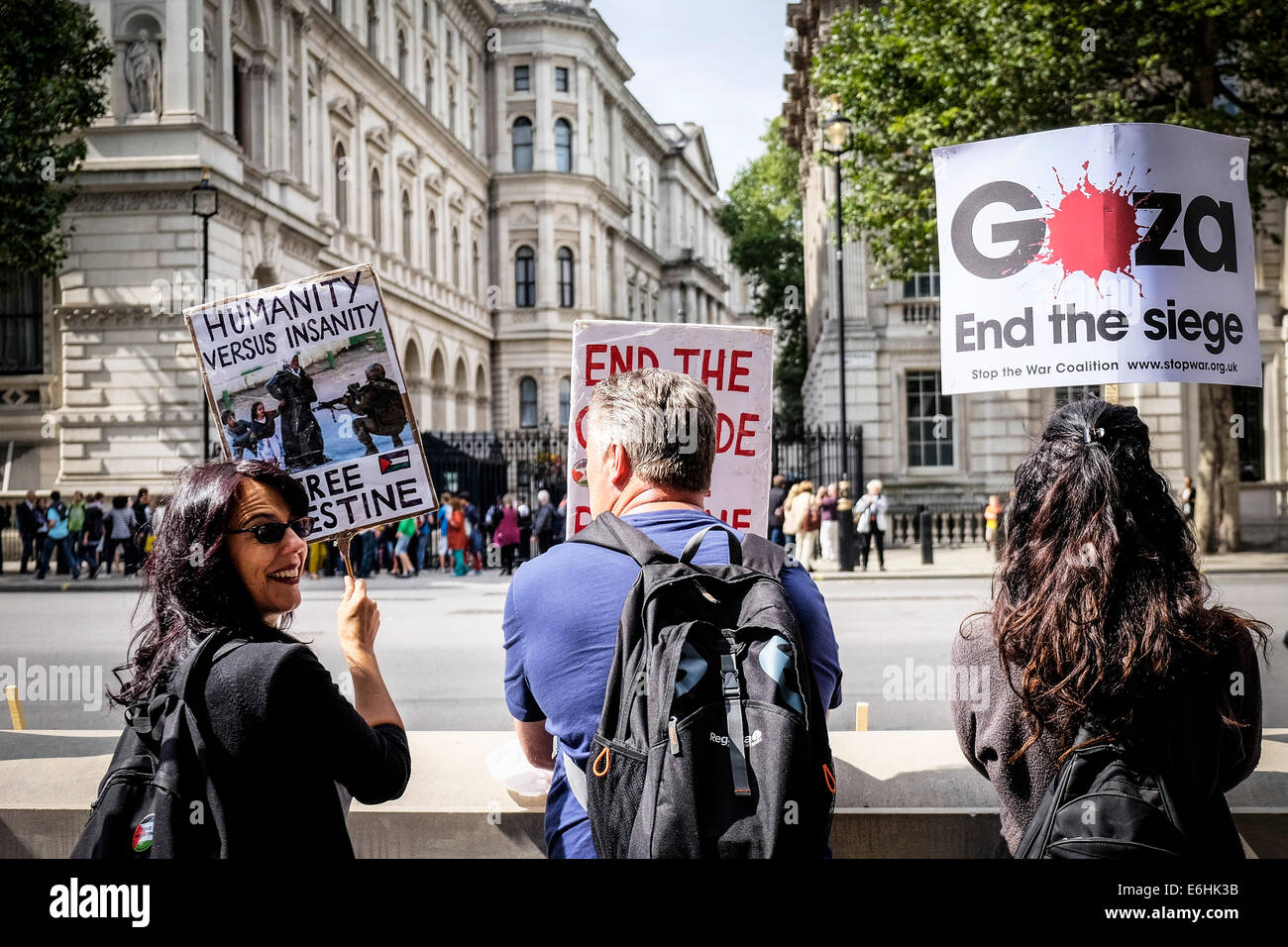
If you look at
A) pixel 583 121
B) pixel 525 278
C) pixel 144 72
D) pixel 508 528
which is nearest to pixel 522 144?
pixel 525 278

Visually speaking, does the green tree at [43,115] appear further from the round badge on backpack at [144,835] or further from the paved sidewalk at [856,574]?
the round badge on backpack at [144,835]

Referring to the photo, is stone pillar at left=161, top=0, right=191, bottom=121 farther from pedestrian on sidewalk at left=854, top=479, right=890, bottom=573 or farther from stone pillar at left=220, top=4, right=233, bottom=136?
pedestrian on sidewalk at left=854, top=479, right=890, bottom=573

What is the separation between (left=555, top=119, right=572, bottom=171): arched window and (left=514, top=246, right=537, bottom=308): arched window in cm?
242

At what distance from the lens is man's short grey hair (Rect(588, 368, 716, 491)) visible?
240 centimetres

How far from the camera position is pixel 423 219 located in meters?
17.7

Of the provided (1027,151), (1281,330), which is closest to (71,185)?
(1027,151)

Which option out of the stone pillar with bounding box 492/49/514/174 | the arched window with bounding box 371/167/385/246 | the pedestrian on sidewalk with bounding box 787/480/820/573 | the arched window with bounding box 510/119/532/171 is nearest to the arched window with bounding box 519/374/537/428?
the arched window with bounding box 510/119/532/171

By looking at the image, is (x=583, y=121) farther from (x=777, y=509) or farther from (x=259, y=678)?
(x=777, y=509)

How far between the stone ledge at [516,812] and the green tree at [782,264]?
21.6m

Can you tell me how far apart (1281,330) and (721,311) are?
20270 millimetres

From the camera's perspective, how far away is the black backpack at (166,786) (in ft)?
6.63

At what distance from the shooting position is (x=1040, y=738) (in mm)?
2264

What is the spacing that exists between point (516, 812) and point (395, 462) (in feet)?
4.53
